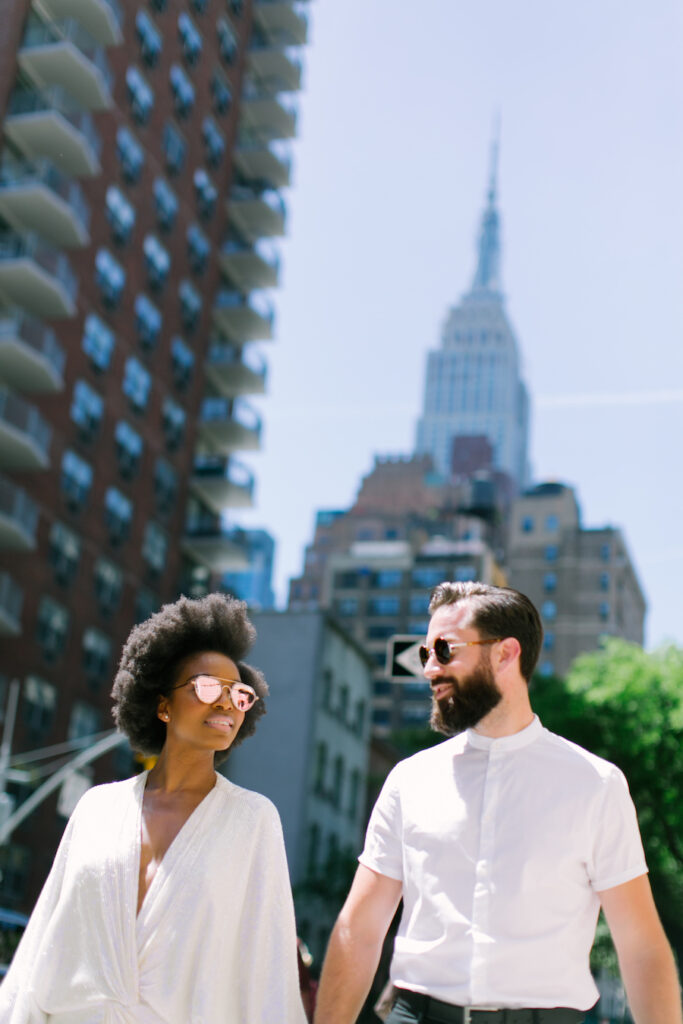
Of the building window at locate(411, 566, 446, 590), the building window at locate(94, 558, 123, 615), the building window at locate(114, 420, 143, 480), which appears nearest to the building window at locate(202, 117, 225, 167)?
the building window at locate(114, 420, 143, 480)

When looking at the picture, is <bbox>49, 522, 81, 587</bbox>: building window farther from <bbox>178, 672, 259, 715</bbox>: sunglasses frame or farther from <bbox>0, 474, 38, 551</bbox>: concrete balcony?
<bbox>178, 672, 259, 715</bbox>: sunglasses frame

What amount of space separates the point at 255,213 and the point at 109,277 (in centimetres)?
1338

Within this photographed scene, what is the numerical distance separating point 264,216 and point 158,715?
173 feet

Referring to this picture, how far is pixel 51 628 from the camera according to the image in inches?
1518

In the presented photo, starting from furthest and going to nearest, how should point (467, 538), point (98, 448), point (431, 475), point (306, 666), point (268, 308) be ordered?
1. point (431, 475)
2. point (467, 538)
3. point (268, 308)
4. point (306, 666)
5. point (98, 448)

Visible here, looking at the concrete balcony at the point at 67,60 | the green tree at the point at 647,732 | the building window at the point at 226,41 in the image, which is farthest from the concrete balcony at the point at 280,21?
the green tree at the point at 647,732

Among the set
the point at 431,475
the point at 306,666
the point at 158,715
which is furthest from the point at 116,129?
the point at 431,475

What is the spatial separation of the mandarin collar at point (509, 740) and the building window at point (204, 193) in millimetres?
49451

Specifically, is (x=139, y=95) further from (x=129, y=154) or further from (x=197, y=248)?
(x=197, y=248)

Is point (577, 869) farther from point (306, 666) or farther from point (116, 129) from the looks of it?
point (306, 666)

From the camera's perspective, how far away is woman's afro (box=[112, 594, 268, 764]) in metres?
4.78

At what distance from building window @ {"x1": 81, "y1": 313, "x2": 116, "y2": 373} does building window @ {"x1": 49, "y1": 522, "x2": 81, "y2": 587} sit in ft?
20.1

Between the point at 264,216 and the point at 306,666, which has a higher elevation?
the point at 264,216

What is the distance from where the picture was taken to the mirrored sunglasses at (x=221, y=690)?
→ 4574 mm
